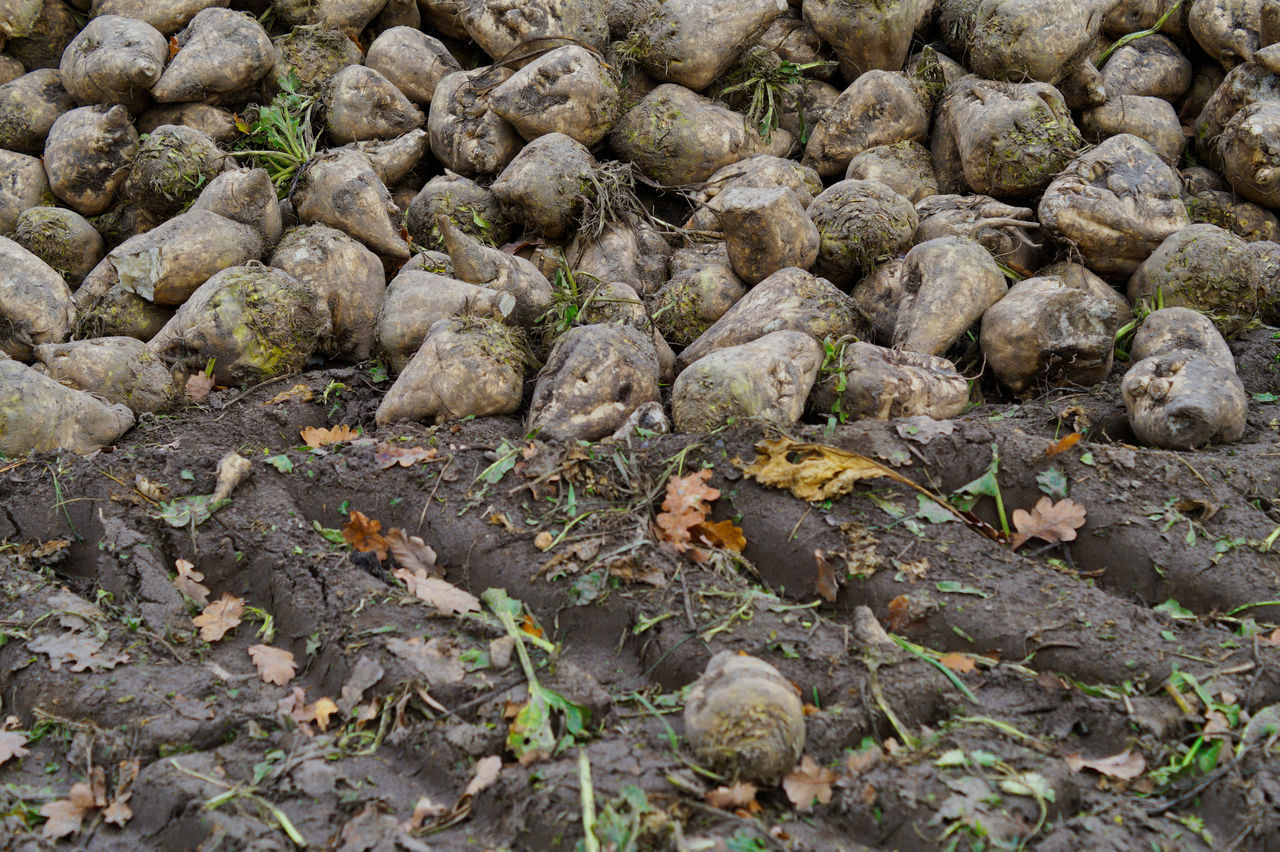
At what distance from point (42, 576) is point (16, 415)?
898 mm

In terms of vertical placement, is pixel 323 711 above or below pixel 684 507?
below

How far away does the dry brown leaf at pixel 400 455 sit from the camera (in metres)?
3.85

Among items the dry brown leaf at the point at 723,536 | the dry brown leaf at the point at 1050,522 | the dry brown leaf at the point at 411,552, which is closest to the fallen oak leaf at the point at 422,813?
the dry brown leaf at the point at 411,552

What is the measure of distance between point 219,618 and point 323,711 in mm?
681

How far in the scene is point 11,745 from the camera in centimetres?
281

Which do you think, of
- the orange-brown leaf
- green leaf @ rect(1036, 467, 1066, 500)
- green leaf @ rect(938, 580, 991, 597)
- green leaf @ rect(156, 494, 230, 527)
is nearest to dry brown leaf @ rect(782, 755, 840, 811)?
green leaf @ rect(938, 580, 991, 597)

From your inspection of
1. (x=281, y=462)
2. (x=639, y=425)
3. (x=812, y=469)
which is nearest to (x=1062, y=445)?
(x=812, y=469)

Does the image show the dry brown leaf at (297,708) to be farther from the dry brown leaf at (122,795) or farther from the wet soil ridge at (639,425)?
the dry brown leaf at (122,795)

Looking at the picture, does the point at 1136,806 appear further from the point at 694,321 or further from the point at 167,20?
the point at 167,20

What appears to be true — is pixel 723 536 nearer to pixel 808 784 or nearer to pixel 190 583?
pixel 808 784

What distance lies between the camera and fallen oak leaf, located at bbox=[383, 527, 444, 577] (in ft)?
11.6

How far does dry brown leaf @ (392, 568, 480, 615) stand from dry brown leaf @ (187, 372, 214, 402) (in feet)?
5.94

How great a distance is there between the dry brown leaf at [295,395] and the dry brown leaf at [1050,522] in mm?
3132

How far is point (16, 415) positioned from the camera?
406 centimetres
